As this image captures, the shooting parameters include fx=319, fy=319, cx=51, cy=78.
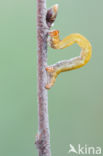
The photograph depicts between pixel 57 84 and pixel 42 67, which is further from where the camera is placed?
pixel 57 84

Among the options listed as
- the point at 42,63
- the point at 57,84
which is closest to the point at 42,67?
the point at 42,63

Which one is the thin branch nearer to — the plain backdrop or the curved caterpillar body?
the curved caterpillar body

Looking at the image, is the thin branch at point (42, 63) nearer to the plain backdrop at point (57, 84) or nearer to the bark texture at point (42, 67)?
the bark texture at point (42, 67)

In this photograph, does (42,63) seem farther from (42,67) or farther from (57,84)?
(57,84)

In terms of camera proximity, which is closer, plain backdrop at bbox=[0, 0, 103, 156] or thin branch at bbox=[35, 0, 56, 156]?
thin branch at bbox=[35, 0, 56, 156]

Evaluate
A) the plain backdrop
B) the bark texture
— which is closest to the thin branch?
the bark texture

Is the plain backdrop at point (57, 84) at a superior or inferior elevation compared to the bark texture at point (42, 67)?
superior

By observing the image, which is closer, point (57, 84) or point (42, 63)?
point (42, 63)

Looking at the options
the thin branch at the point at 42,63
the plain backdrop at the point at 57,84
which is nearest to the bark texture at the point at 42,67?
the thin branch at the point at 42,63

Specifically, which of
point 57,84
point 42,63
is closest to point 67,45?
point 42,63

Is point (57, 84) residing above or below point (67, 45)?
above

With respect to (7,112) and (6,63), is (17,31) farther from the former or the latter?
(7,112)

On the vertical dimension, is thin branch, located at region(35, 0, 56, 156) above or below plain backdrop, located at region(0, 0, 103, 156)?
below
